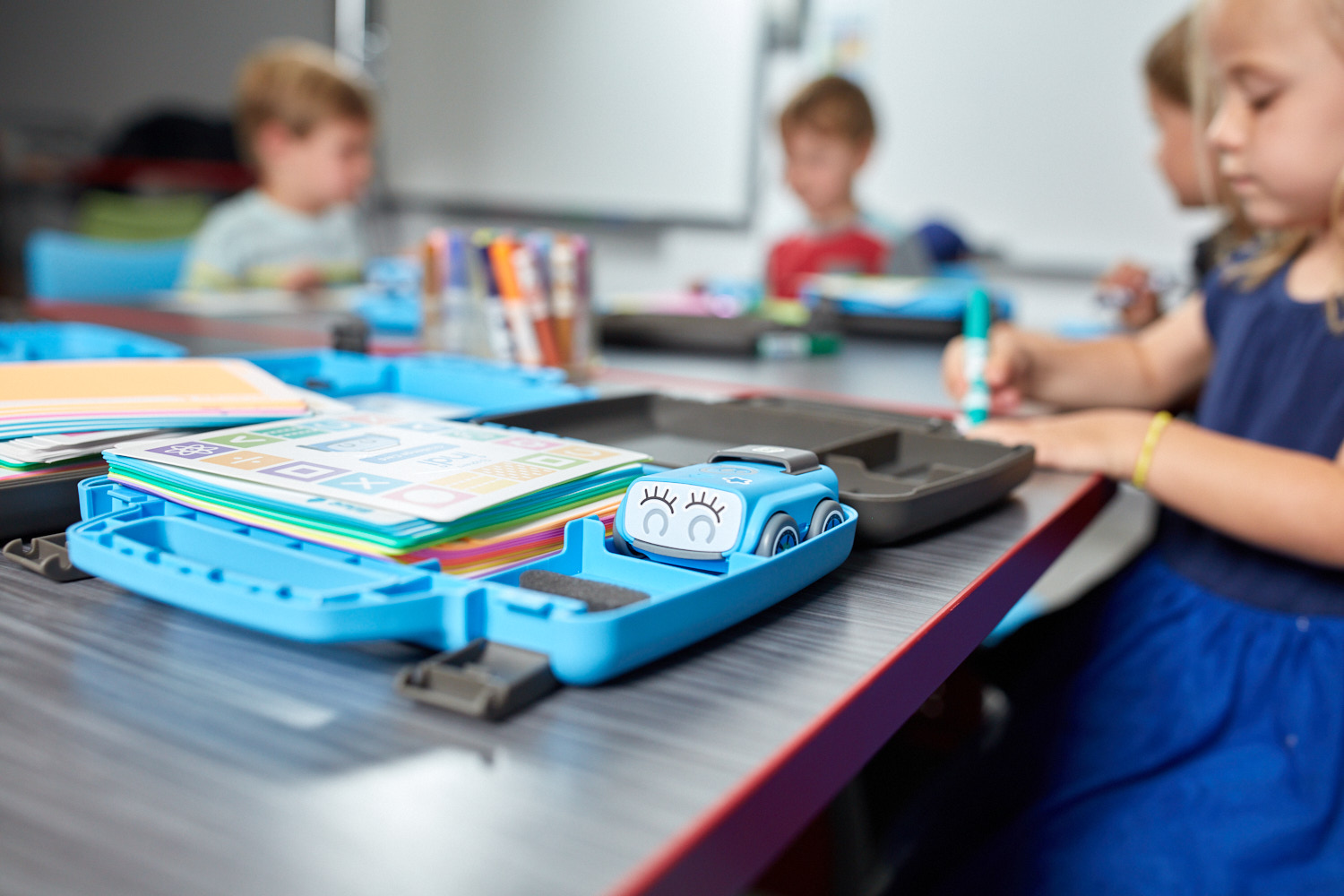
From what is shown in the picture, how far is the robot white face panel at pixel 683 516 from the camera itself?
1.30ft

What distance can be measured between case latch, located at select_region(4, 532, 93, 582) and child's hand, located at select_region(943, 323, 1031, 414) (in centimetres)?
70

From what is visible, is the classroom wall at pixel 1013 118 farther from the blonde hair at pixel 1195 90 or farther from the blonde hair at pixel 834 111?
the blonde hair at pixel 1195 90

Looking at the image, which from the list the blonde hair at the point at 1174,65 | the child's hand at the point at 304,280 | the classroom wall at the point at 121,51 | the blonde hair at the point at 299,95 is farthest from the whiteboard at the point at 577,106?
the child's hand at the point at 304,280

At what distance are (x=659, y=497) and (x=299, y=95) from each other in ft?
7.81

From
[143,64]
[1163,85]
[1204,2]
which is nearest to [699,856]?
[1204,2]

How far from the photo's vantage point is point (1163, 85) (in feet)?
5.40

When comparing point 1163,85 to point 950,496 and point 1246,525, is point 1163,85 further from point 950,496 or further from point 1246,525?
point 950,496

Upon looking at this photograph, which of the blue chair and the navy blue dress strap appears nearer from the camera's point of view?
the navy blue dress strap

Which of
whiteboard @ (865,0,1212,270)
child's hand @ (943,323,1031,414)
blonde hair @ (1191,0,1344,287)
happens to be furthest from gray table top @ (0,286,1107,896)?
whiteboard @ (865,0,1212,270)

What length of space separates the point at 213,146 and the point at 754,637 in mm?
5289

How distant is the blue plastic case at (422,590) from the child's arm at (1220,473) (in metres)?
0.37

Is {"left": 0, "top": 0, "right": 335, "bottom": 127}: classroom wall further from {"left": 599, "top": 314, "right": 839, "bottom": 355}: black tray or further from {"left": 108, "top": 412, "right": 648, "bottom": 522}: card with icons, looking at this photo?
{"left": 108, "top": 412, "right": 648, "bottom": 522}: card with icons

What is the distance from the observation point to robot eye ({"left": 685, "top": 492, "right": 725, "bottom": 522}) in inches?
15.7

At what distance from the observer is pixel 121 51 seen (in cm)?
554
